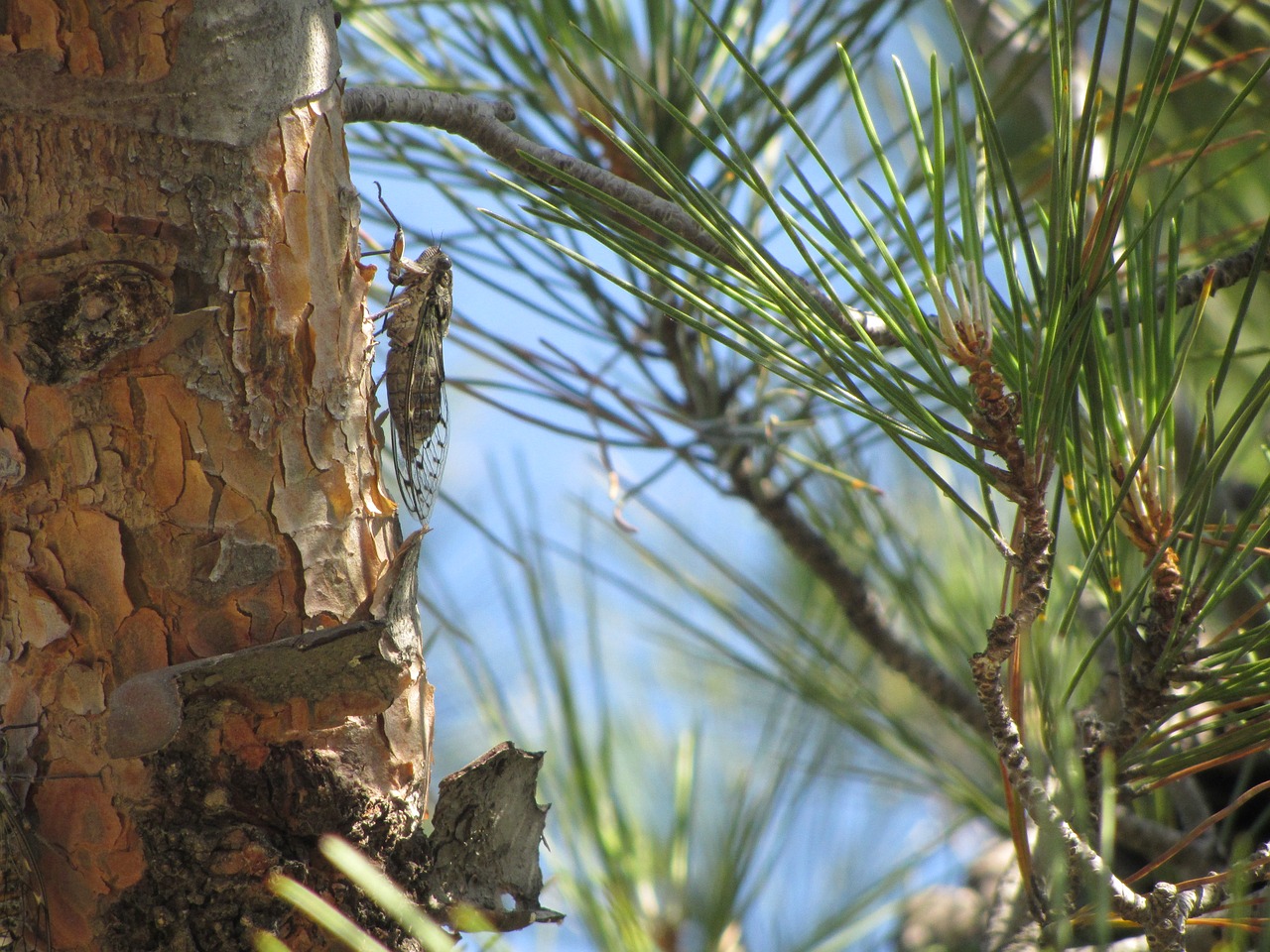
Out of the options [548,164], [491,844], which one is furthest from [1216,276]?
[491,844]

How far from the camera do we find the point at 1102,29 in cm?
36

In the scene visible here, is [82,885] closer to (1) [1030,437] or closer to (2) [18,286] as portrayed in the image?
(2) [18,286]

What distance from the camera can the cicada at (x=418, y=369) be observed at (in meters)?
0.65

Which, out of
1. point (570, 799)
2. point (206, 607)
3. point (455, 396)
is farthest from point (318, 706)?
point (455, 396)

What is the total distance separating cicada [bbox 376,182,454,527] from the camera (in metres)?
0.65

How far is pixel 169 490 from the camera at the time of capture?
434 millimetres

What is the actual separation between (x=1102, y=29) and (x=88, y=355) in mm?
403

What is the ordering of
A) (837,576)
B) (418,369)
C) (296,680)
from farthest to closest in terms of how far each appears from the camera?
(837,576) < (418,369) < (296,680)

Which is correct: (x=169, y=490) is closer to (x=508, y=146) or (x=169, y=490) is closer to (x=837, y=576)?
(x=508, y=146)

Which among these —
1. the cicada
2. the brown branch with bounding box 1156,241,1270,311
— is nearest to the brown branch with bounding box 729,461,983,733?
the cicada

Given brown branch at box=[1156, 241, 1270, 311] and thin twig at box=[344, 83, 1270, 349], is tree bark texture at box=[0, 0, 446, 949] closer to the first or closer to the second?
thin twig at box=[344, 83, 1270, 349]

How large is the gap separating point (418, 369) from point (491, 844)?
0.31 metres

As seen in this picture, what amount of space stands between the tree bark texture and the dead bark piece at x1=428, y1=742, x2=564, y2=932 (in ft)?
0.07

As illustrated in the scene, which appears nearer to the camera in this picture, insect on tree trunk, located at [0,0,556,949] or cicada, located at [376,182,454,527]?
insect on tree trunk, located at [0,0,556,949]
